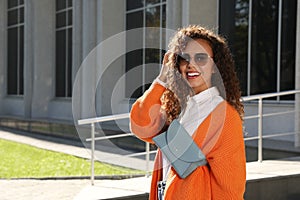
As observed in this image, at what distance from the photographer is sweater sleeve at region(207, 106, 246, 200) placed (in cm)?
204

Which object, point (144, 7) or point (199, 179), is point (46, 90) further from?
point (199, 179)

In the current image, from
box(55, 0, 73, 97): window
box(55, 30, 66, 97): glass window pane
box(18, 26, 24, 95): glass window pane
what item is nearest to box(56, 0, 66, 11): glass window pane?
box(55, 0, 73, 97): window

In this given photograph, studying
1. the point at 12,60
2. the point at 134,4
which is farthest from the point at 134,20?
the point at 12,60

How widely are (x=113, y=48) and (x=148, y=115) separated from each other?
2.02 metres

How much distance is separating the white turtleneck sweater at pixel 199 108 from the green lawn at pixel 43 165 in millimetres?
5811

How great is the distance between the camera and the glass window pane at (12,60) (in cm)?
2419

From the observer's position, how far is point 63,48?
20562 mm

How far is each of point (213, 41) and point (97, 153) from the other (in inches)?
326

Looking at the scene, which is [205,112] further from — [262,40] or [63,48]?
[63,48]

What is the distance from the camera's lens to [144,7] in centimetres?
1583

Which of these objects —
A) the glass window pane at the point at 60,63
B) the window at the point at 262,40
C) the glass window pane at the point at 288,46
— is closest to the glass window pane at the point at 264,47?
the window at the point at 262,40

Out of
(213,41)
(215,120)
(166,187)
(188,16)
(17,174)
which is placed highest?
(188,16)

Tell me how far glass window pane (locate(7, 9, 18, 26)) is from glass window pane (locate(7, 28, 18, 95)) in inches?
13.6

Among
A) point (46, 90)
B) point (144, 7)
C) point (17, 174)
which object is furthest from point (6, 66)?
point (17, 174)
